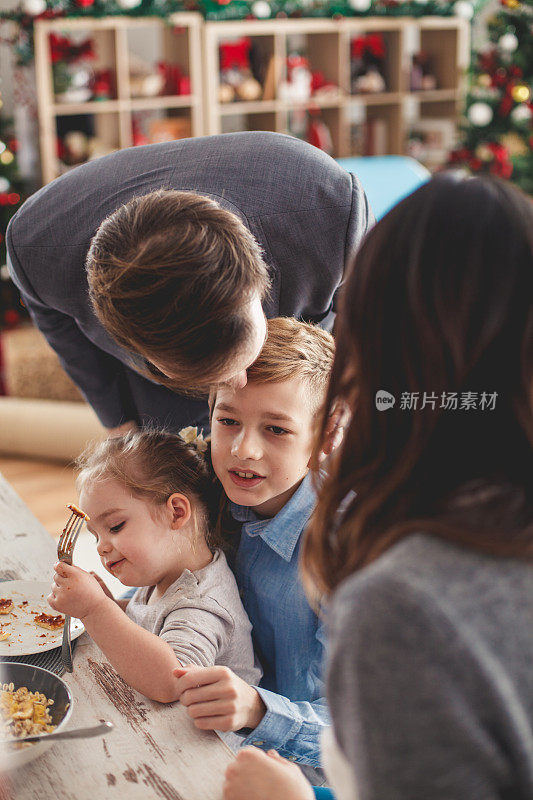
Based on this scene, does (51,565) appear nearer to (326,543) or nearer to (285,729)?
(285,729)

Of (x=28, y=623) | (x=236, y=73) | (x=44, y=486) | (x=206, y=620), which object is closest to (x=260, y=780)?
(x=206, y=620)

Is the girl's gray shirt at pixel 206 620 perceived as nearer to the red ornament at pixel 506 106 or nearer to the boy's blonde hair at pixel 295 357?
the boy's blonde hair at pixel 295 357

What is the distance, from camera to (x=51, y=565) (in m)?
1.29

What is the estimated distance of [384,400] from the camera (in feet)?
2.10

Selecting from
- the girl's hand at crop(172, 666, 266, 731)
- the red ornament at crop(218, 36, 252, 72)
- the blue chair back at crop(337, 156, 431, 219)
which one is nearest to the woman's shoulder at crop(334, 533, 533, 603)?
the girl's hand at crop(172, 666, 266, 731)

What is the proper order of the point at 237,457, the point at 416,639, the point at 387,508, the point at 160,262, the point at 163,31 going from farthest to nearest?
the point at 163,31 < the point at 237,457 < the point at 160,262 < the point at 387,508 < the point at 416,639

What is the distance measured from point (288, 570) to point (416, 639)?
31.3 inches

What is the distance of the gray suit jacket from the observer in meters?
1.43

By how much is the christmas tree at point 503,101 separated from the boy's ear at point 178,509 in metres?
4.07

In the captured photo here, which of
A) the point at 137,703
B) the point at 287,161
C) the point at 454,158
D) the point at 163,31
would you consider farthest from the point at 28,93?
the point at 137,703

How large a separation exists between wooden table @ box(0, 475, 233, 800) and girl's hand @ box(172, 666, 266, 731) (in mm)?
16

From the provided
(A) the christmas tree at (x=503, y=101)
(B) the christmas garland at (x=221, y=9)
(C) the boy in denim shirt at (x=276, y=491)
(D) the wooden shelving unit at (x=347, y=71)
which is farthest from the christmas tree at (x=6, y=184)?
(C) the boy in denim shirt at (x=276, y=491)

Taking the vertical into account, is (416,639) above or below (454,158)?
above

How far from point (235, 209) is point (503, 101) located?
13.5ft
